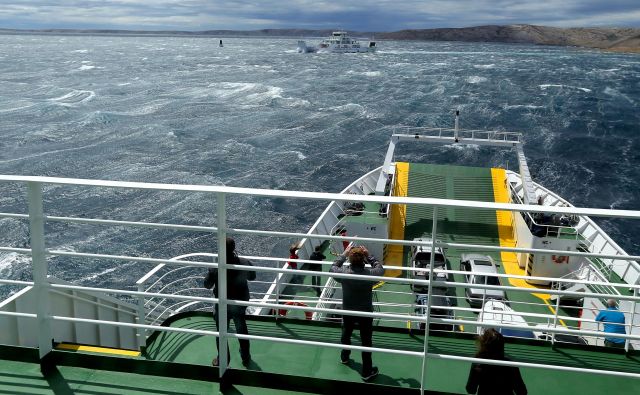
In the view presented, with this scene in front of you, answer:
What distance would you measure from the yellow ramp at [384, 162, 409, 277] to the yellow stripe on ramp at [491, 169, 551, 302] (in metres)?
2.88

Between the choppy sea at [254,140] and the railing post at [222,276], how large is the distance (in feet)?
54.0

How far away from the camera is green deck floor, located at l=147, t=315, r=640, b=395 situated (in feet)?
16.3

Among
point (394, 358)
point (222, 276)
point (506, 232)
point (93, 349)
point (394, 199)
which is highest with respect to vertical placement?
point (394, 199)

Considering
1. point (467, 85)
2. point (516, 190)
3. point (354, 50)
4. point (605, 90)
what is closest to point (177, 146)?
point (516, 190)

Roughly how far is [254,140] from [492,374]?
1550 inches

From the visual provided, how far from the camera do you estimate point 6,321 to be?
6.65m

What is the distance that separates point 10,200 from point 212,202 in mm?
9155

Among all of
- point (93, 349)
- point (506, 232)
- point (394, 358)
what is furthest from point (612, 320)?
point (506, 232)

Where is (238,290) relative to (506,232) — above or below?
above

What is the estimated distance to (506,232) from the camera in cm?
1762

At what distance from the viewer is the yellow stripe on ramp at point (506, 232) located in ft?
50.2

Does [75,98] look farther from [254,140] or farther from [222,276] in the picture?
[222,276]

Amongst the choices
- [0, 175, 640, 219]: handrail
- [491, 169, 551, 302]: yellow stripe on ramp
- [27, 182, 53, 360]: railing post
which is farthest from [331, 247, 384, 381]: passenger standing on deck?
[491, 169, 551, 302]: yellow stripe on ramp

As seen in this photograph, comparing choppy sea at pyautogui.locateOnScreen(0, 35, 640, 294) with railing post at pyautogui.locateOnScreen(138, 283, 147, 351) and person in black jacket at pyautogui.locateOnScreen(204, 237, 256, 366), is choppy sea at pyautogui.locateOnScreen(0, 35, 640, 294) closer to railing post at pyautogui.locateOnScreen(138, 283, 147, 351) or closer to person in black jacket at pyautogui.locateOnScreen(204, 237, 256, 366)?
railing post at pyautogui.locateOnScreen(138, 283, 147, 351)
